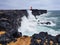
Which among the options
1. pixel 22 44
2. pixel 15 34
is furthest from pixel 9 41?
pixel 15 34

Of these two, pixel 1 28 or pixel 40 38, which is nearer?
pixel 40 38

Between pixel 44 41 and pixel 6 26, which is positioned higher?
pixel 6 26

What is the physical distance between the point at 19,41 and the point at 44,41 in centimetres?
388

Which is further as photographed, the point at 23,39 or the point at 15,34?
the point at 15,34

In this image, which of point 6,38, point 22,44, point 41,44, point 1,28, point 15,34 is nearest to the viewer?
point 41,44

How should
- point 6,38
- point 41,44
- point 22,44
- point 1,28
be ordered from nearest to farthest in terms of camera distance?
1. point 41,44
2. point 22,44
3. point 6,38
4. point 1,28

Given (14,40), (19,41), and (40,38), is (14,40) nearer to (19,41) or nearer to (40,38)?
(19,41)

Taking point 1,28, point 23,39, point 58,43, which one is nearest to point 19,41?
point 23,39

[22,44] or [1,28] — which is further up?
[1,28]

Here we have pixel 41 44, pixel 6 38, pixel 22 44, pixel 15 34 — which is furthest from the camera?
pixel 15 34

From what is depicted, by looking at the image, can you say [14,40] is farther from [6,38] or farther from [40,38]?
[40,38]

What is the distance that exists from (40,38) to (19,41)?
3270 millimetres

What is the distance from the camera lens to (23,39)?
77.1ft

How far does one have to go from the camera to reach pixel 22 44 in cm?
2211
